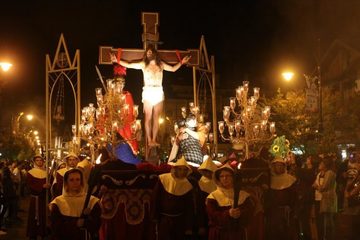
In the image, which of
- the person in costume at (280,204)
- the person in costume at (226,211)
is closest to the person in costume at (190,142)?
the person in costume at (280,204)

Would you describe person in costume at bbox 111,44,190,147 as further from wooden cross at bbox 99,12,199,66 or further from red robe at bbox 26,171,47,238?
red robe at bbox 26,171,47,238

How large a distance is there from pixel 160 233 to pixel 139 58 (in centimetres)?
650

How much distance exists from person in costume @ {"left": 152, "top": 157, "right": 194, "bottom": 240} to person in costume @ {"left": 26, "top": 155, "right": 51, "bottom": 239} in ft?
16.4

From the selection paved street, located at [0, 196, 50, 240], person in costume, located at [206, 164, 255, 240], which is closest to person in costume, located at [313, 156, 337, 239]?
person in costume, located at [206, 164, 255, 240]

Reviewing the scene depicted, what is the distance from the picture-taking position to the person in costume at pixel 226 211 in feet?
26.6

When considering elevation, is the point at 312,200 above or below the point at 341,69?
below

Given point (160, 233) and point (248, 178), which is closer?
point (160, 233)

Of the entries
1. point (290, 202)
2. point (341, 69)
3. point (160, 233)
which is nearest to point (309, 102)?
point (290, 202)

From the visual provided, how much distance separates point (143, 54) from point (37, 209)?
15.4 feet

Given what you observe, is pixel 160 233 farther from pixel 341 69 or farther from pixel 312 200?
pixel 341 69

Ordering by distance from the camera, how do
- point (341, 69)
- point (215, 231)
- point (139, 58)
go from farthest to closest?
point (341, 69)
point (139, 58)
point (215, 231)

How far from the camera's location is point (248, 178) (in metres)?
10.9

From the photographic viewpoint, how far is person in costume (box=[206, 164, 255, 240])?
809 centimetres

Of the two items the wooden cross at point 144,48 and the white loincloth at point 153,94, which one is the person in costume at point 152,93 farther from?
the wooden cross at point 144,48
